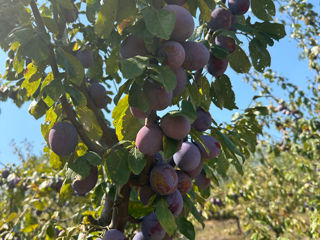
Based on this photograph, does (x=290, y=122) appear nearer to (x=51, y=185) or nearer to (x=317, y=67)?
(x=317, y=67)

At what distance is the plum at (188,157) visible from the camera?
0.88 meters

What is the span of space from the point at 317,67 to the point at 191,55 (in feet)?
11.5

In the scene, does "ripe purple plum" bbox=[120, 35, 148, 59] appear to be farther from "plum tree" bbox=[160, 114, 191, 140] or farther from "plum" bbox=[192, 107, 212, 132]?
"plum" bbox=[192, 107, 212, 132]

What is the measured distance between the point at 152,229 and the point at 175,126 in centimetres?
40

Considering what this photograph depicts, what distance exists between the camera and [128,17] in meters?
0.70

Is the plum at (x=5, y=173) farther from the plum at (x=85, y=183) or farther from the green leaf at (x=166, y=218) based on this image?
the green leaf at (x=166, y=218)

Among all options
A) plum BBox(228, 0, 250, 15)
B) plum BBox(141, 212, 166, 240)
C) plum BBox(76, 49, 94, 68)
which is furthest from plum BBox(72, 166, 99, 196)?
plum BBox(228, 0, 250, 15)

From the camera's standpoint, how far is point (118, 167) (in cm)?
81

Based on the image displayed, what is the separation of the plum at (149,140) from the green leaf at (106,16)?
0.27m

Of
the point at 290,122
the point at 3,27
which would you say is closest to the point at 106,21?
the point at 3,27

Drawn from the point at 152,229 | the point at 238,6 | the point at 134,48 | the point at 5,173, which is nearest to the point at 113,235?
the point at 152,229

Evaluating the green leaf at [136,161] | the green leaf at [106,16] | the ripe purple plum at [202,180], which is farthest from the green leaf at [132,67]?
the ripe purple plum at [202,180]

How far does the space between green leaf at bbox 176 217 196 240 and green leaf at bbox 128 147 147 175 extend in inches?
10.5

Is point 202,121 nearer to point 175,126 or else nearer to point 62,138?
point 175,126
